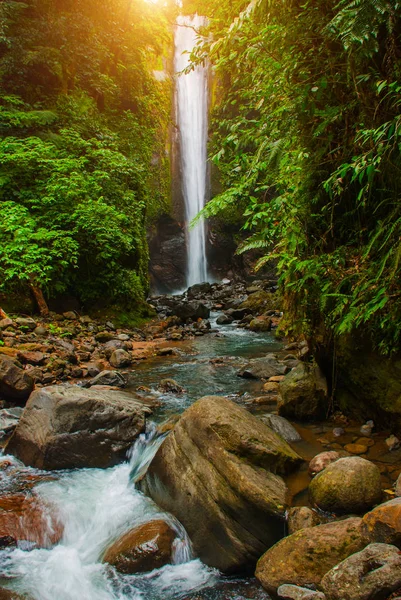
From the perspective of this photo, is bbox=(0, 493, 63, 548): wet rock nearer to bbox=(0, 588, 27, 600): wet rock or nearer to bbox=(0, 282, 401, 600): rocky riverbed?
bbox=(0, 282, 401, 600): rocky riverbed

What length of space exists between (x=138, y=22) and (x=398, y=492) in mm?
19876

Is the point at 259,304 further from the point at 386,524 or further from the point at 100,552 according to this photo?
the point at 386,524

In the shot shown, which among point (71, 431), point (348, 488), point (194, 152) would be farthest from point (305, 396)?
point (194, 152)

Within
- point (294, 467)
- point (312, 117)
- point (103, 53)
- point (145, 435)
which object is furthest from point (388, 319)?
point (103, 53)

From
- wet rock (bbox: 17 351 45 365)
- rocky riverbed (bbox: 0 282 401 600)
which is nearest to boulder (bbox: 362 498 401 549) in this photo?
rocky riverbed (bbox: 0 282 401 600)

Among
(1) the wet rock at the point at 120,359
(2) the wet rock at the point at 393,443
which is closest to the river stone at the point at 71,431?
(2) the wet rock at the point at 393,443

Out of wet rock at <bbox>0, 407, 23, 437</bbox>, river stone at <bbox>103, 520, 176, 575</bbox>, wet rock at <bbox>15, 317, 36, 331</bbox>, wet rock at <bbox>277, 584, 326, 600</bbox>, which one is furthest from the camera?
wet rock at <bbox>15, 317, 36, 331</bbox>

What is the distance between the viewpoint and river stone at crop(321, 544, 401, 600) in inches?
71.0

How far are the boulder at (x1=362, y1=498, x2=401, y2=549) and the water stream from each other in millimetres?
834

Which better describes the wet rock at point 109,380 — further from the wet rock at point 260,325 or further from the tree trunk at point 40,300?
the wet rock at point 260,325

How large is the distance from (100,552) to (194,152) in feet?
75.9

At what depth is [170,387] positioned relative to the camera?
595 cm

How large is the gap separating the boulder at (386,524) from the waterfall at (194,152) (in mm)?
19593

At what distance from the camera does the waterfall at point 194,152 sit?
22.3 metres
